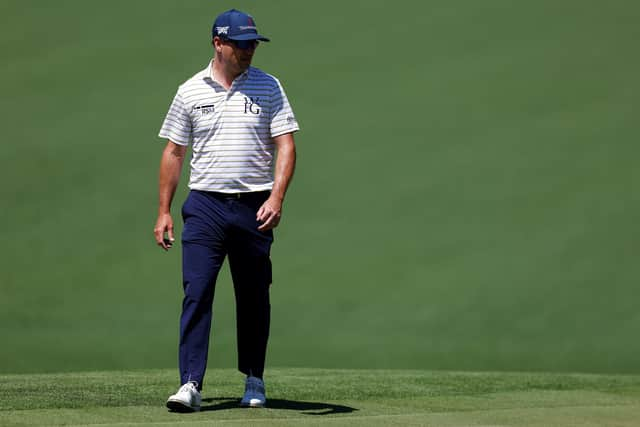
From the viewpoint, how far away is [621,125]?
33.0 feet

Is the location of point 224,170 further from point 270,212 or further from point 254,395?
point 254,395

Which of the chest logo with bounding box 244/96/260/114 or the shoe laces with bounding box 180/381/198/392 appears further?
the chest logo with bounding box 244/96/260/114

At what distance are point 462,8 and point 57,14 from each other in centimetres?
363

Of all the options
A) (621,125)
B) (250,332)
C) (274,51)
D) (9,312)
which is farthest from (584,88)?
(250,332)

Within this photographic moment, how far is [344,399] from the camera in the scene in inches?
229

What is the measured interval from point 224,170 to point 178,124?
0.30m

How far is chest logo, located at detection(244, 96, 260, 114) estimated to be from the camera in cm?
496

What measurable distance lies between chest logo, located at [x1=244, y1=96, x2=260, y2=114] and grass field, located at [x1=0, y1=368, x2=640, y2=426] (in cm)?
127

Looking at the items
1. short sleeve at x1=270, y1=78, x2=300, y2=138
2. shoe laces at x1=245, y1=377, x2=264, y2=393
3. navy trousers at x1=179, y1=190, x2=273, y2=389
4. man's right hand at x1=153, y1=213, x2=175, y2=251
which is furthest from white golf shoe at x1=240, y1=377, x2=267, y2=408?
short sleeve at x1=270, y1=78, x2=300, y2=138

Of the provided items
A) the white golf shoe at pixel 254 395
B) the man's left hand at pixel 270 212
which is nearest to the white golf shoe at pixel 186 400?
the white golf shoe at pixel 254 395

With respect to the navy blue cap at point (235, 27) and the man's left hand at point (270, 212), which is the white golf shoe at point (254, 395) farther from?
the navy blue cap at point (235, 27)

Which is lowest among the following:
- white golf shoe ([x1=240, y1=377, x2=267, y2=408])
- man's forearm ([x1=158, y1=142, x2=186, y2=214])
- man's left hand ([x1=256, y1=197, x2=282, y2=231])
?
white golf shoe ([x1=240, y1=377, x2=267, y2=408])

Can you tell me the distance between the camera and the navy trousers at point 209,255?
16.2ft

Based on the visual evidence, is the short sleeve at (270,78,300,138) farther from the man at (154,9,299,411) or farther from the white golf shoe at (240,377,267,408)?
the white golf shoe at (240,377,267,408)
